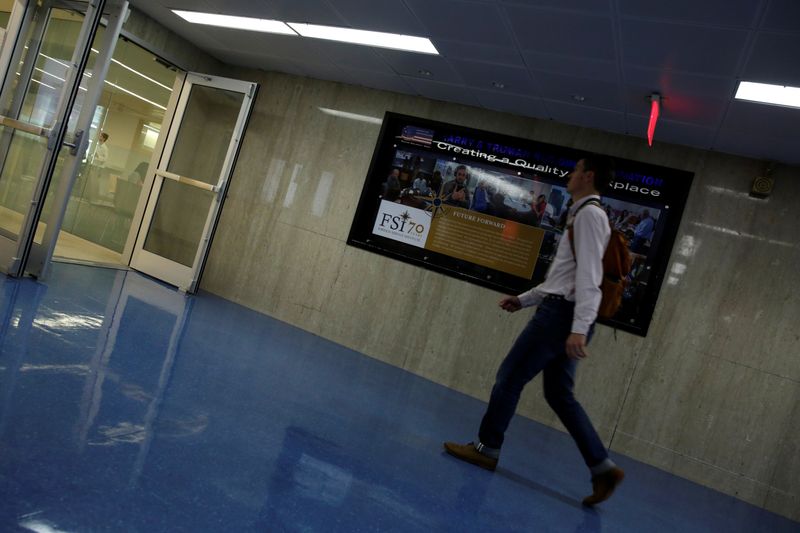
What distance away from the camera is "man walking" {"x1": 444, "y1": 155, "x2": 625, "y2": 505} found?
290 centimetres

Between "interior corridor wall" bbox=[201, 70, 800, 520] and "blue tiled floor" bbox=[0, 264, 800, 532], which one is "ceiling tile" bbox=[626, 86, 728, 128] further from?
"blue tiled floor" bbox=[0, 264, 800, 532]

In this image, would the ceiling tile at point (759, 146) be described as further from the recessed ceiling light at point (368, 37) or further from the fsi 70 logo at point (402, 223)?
the fsi 70 logo at point (402, 223)

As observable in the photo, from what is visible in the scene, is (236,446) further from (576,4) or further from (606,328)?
(606,328)

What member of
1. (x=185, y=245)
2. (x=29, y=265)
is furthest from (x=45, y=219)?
(x=185, y=245)

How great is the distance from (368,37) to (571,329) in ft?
10.5

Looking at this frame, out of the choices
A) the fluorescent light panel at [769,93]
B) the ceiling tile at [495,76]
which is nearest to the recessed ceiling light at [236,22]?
the ceiling tile at [495,76]

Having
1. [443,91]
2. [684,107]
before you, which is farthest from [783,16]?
[443,91]

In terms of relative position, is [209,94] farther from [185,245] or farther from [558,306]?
[558,306]

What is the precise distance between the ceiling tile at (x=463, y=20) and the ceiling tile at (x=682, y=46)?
825mm

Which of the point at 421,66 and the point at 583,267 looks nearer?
the point at 583,267

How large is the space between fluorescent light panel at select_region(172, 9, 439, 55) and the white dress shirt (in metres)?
2.33

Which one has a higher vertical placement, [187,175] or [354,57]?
[354,57]

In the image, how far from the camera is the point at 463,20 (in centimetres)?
407

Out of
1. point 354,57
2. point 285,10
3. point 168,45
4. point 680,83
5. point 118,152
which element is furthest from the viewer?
point 118,152
